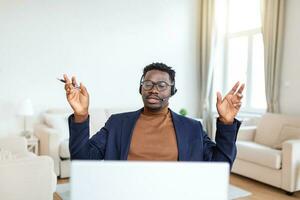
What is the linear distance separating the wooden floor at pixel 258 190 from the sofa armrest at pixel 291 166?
0.36ft

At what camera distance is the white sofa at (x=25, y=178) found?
218 centimetres

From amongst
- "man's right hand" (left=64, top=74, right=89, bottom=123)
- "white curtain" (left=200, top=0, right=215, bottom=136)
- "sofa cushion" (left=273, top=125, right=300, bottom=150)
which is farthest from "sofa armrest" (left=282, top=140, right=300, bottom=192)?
"man's right hand" (left=64, top=74, right=89, bottom=123)

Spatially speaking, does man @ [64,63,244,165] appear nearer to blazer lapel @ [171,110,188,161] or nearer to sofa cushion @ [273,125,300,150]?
blazer lapel @ [171,110,188,161]

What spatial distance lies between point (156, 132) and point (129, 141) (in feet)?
0.39

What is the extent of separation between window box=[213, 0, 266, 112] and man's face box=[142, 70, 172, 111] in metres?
3.96

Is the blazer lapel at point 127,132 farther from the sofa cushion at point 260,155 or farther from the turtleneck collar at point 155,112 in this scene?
the sofa cushion at point 260,155

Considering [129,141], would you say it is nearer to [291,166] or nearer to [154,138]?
[154,138]

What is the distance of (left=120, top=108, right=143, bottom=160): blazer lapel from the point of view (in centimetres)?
127

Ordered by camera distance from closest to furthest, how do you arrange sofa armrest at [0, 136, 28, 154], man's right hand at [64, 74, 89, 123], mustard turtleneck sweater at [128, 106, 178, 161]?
man's right hand at [64, 74, 89, 123] → mustard turtleneck sweater at [128, 106, 178, 161] → sofa armrest at [0, 136, 28, 154]

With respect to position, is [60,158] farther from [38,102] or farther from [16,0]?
[16,0]

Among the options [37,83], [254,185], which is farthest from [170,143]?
[37,83]

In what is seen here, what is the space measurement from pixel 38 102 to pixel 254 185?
9.82 ft

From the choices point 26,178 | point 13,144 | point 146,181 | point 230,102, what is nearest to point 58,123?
point 13,144

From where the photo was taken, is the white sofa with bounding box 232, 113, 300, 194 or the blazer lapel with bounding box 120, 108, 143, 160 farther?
the white sofa with bounding box 232, 113, 300, 194
